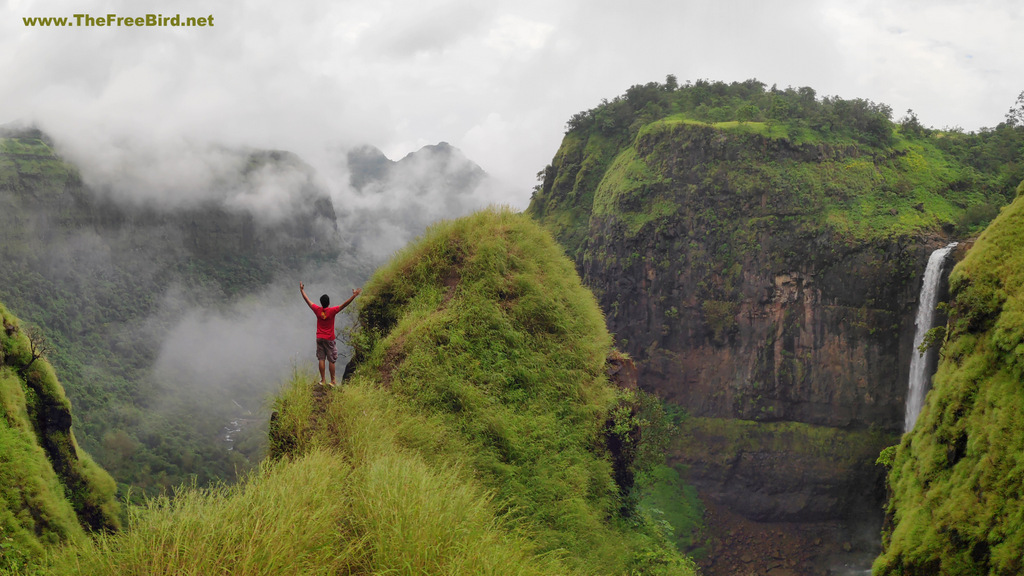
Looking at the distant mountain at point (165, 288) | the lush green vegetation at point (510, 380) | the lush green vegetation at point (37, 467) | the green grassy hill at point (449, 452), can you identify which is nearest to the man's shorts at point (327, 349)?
the lush green vegetation at point (510, 380)

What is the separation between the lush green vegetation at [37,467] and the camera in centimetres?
707

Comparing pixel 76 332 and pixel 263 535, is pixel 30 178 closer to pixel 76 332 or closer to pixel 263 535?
pixel 76 332

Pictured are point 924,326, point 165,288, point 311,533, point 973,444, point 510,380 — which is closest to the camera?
point 311,533

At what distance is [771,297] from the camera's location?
3328 cm

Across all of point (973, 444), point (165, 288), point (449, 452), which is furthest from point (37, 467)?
point (165, 288)

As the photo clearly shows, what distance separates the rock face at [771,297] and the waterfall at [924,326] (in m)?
2.63

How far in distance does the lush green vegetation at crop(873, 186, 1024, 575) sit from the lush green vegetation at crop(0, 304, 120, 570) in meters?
13.2

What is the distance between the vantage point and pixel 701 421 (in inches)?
1412

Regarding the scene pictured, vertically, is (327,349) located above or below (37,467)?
above

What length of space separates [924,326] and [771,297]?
32.3ft

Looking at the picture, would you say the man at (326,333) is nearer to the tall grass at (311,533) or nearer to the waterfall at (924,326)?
the tall grass at (311,533)

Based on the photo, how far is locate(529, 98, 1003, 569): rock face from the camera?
29984mm

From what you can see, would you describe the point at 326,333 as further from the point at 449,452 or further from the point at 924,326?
the point at 924,326

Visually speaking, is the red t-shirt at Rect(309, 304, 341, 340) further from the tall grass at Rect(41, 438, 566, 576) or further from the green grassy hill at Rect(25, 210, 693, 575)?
the tall grass at Rect(41, 438, 566, 576)
